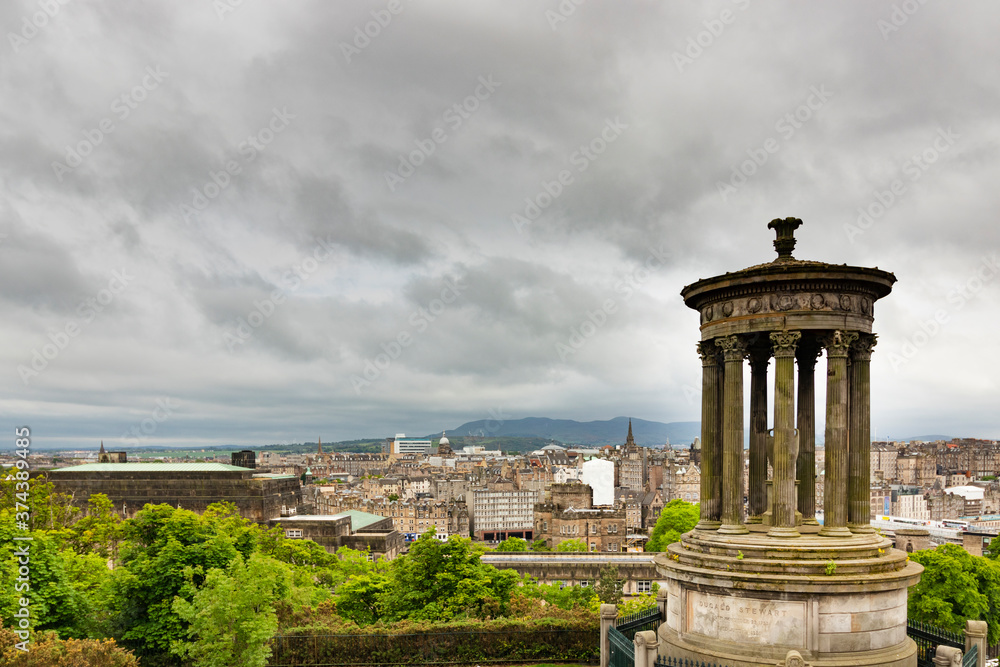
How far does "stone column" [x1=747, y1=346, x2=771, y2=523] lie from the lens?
24.3 metres

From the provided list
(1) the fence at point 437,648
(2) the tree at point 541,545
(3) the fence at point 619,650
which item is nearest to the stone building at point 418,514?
(2) the tree at point 541,545

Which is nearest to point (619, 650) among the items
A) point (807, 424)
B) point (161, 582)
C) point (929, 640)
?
point (807, 424)

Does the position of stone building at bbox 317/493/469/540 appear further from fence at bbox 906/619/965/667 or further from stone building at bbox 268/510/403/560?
fence at bbox 906/619/965/667

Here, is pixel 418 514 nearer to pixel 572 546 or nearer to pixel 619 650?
pixel 572 546

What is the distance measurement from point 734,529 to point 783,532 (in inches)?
53.8

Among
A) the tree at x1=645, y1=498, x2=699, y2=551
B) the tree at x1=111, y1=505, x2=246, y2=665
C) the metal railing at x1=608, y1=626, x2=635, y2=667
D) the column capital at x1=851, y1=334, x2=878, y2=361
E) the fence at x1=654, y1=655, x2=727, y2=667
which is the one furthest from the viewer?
the tree at x1=645, y1=498, x2=699, y2=551

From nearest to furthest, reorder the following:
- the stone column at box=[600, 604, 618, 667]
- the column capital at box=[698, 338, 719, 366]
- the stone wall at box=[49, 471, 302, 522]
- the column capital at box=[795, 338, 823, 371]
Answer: the stone column at box=[600, 604, 618, 667] → the column capital at box=[698, 338, 719, 366] → the column capital at box=[795, 338, 823, 371] → the stone wall at box=[49, 471, 302, 522]

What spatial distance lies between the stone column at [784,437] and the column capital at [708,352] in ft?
7.36

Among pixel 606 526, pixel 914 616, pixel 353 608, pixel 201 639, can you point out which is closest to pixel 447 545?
pixel 353 608

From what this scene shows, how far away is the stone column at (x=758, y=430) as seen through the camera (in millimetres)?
24312

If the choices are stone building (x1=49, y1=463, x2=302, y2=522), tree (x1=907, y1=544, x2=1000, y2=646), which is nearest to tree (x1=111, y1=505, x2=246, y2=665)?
tree (x1=907, y1=544, x2=1000, y2=646)

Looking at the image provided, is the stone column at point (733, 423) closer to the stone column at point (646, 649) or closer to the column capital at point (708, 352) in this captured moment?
the column capital at point (708, 352)

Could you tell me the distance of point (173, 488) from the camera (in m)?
107

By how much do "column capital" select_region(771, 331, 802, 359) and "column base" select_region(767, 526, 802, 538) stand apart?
4847 mm
